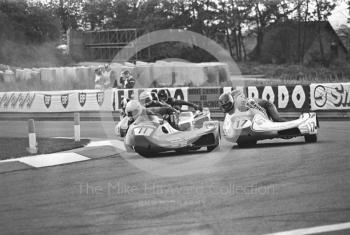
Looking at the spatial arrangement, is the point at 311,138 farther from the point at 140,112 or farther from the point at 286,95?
the point at 286,95

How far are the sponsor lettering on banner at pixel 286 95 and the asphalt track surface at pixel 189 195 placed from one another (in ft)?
33.4

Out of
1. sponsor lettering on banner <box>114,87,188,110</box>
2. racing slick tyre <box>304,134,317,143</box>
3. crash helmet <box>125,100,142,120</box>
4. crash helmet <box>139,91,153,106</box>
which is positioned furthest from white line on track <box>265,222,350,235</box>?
sponsor lettering on banner <box>114,87,188,110</box>

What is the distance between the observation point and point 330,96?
72.6ft

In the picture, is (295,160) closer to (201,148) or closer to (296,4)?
(201,148)

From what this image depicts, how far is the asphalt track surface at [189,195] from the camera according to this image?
674 cm

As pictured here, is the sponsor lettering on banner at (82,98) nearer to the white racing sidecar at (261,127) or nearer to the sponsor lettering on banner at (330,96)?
the sponsor lettering on banner at (330,96)

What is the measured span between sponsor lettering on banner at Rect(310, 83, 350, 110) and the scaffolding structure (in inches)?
780

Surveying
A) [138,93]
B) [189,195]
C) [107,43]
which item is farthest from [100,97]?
[189,195]

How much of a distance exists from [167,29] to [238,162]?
30395 mm

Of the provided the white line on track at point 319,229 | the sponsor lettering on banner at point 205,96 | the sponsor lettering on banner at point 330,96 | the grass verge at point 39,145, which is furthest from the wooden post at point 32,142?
the sponsor lettering on banner at point 205,96

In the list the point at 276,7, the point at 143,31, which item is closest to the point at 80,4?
the point at 143,31

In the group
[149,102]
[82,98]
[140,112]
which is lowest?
[82,98]

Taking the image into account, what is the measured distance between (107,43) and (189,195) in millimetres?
34873

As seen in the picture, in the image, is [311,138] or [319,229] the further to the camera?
[311,138]
